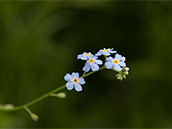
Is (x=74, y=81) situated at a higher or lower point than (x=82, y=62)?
lower

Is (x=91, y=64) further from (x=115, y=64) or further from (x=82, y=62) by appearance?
(x=82, y=62)

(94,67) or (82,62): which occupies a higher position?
(82,62)

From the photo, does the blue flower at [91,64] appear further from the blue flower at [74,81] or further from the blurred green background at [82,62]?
the blurred green background at [82,62]

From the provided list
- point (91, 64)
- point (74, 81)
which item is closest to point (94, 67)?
point (91, 64)

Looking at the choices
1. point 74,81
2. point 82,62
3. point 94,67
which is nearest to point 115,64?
point 94,67

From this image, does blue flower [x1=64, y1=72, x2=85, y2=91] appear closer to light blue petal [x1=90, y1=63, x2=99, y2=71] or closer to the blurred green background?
light blue petal [x1=90, y1=63, x2=99, y2=71]

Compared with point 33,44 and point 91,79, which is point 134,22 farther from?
point 33,44

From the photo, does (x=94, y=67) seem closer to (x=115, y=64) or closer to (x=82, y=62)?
(x=115, y=64)

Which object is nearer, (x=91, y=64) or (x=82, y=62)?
(x=91, y=64)
